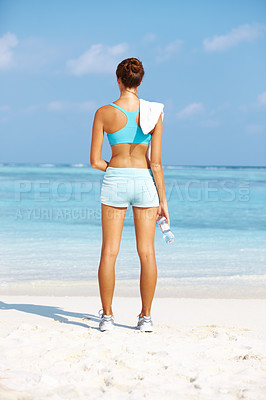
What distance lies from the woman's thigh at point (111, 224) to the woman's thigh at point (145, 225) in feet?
0.38

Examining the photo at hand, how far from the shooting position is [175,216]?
37.7ft

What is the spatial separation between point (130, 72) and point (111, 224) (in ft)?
3.41

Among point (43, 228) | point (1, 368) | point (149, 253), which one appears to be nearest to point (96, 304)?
point (149, 253)

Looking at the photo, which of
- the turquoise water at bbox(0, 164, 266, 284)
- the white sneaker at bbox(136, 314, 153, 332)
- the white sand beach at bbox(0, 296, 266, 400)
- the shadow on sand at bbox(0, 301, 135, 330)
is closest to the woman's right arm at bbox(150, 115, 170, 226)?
the white sneaker at bbox(136, 314, 153, 332)

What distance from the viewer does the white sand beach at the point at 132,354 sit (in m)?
2.10

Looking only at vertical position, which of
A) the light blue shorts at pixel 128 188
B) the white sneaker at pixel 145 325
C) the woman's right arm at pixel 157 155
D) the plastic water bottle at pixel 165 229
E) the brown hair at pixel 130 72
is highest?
the brown hair at pixel 130 72

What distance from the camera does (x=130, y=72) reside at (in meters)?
3.04

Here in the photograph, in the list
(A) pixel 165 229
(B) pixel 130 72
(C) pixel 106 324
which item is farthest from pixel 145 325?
(B) pixel 130 72

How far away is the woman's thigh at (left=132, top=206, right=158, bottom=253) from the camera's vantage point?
3100 millimetres

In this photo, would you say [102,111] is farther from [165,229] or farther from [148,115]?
[165,229]

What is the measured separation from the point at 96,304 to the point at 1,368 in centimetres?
169
